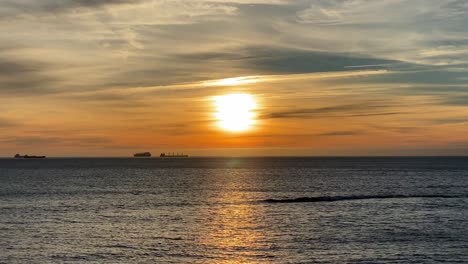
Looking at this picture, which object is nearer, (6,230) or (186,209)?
(6,230)

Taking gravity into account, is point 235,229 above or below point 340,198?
below

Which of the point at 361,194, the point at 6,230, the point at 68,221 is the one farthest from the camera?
→ the point at 361,194

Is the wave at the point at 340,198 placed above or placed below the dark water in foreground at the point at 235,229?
above

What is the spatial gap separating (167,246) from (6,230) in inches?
938

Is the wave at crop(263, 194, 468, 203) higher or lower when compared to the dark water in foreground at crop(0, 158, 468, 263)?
higher

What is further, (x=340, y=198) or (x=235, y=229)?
(x=340, y=198)

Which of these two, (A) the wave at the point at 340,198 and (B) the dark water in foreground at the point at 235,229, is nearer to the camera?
(B) the dark water in foreground at the point at 235,229

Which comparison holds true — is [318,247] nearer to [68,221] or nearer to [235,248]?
[235,248]

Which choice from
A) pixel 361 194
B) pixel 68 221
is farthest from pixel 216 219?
pixel 361 194

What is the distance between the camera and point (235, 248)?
60250mm

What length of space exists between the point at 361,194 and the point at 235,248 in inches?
2832

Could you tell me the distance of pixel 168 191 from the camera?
452 feet

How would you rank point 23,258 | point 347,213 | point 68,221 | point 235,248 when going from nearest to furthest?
point 23,258 → point 235,248 → point 68,221 → point 347,213

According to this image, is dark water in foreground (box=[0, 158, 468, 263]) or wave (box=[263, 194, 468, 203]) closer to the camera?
dark water in foreground (box=[0, 158, 468, 263])
